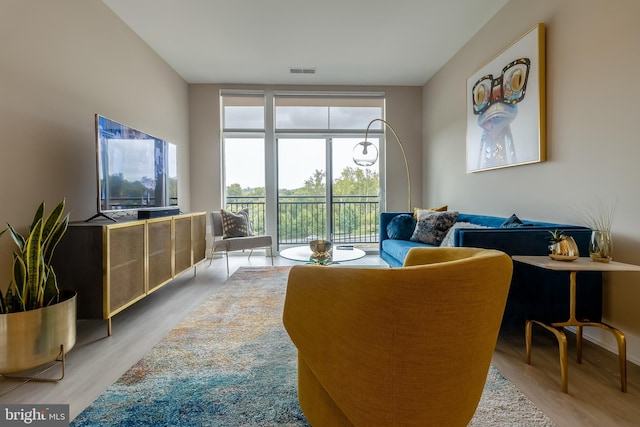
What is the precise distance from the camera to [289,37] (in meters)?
3.35

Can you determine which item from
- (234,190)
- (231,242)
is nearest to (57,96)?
(231,242)

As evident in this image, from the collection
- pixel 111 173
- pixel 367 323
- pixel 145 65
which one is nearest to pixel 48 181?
pixel 111 173

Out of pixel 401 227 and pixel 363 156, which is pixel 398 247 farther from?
pixel 363 156

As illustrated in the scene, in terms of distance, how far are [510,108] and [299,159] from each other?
3040mm

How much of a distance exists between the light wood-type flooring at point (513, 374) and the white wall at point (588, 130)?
0.37m

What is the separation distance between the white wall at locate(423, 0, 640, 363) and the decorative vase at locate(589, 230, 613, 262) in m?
0.37

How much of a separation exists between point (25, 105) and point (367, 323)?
2.60 meters

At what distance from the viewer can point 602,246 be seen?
1538 mm

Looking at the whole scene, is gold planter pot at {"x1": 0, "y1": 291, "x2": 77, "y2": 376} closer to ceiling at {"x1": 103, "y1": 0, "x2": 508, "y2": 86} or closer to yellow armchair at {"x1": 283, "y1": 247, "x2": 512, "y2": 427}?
yellow armchair at {"x1": 283, "y1": 247, "x2": 512, "y2": 427}

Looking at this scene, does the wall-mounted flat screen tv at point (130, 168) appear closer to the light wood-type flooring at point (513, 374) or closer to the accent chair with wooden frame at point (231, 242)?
the accent chair with wooden frame at point (231, 242)

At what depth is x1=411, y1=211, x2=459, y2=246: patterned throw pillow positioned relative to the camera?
310cm

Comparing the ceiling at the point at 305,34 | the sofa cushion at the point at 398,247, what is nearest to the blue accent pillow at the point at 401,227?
the sofa cushion at the point at 398,247

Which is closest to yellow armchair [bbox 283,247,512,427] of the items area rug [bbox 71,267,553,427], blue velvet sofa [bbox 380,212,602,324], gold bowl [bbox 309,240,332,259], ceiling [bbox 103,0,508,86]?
area rug [bbox 71,267,553,427]

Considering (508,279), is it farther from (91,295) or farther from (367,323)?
(91,295)
